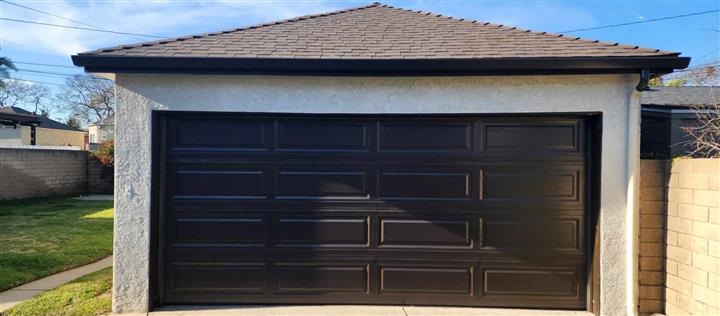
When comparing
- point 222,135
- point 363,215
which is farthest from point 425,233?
point 222,135

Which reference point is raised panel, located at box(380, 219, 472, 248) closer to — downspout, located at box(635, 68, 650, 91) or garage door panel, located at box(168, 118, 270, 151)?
garage door panel, located at box(168, 118, 270, 151)

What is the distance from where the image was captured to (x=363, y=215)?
16.6 ft

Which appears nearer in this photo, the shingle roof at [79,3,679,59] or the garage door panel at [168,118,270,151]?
the shingle roof at [79,3,679,59]

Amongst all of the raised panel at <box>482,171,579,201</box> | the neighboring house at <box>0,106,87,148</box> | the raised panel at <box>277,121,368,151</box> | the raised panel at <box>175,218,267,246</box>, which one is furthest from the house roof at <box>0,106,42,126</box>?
the raised panel at <box>482,171,579,201</box>

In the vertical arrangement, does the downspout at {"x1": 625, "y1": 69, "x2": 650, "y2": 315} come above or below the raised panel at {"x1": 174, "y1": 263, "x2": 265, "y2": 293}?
above

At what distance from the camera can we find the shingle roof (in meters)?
4.76

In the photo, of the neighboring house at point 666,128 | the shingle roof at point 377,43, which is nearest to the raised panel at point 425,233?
the shingle roof at point 377,43

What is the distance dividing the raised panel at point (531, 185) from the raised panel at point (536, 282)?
86 centimetres

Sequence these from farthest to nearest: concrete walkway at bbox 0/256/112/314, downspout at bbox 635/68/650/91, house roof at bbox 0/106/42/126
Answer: house roof at bbox 0/106/42/126 → concrete walkway at bbox 0/256/112/314 → downspout at bbox 635/68/650/91

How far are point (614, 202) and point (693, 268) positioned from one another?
948 millimetres

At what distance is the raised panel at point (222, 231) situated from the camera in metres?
5.02

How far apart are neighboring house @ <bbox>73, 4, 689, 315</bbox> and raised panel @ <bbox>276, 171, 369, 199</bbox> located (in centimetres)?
2

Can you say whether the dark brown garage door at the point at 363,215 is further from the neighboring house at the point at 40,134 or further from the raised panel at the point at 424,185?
the neighboring house at the point at 40,134

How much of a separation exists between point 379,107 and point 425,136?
2.11ft
